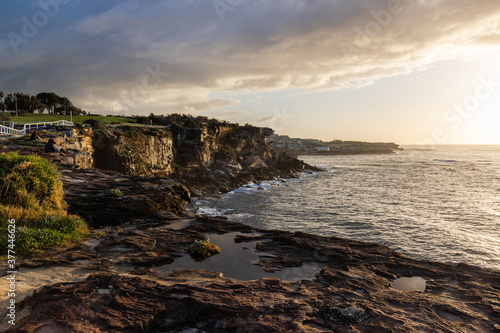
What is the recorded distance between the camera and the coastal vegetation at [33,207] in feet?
29.8

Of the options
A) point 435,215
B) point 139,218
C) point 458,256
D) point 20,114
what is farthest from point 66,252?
point 20,114

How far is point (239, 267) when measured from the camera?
10.9 m

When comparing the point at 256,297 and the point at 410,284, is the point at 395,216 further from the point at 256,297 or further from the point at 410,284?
the point at 256,297

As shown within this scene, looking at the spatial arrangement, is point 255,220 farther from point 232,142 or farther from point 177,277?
point 232,142

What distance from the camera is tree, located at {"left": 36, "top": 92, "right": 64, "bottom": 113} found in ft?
214

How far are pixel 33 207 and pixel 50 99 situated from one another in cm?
7242

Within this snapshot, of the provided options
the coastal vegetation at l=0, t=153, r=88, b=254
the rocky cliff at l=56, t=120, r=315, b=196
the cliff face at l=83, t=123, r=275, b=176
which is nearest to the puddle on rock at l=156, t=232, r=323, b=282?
the coastal vegetation at l=0, t=153, r=88, b=254

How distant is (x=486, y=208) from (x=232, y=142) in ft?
148

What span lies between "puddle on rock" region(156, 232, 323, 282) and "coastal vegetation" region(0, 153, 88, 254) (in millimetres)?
4233

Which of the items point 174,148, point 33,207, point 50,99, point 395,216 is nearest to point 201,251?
point 33,207

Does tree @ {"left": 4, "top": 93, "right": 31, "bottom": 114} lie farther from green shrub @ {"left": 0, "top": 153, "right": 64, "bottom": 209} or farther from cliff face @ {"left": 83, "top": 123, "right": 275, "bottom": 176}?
green shrub @ {"left": 0, "top": 153, "right": 64, "bottom": 209}

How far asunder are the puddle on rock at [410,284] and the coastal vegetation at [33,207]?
1304 cm

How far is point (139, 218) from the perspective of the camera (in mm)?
16125

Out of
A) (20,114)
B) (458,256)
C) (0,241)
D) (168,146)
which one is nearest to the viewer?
(0,241)
